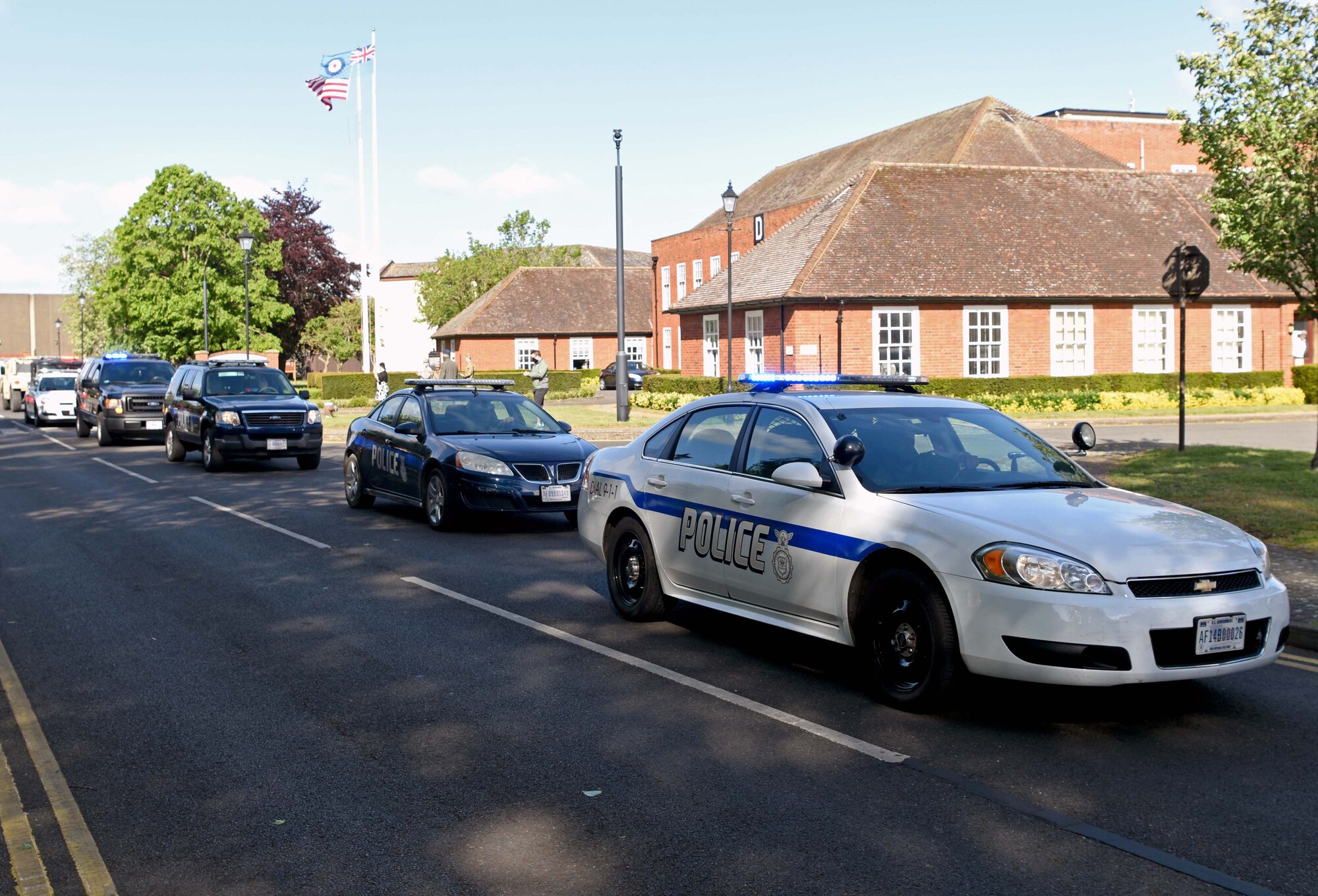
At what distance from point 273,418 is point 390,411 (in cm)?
669

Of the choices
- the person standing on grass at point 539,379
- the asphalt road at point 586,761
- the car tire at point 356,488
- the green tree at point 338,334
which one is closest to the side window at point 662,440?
the asphalt road at point 586,761

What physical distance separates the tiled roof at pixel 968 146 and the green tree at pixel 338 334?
39065mm

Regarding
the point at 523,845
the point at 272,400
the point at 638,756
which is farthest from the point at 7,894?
the point at 272,400

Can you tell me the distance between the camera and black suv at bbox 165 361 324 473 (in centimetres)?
2100

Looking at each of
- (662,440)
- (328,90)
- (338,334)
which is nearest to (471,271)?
(338,334)

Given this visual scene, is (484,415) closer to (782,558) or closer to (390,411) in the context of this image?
(390,411)

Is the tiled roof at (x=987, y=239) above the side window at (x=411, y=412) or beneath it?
above

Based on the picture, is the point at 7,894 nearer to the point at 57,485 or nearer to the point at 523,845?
the point at 523,845

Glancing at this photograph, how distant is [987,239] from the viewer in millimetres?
39781

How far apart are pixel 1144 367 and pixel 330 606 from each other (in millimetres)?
35397

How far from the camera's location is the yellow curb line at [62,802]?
4.45m

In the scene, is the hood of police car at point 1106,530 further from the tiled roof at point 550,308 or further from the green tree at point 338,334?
the green tree at point 338,334

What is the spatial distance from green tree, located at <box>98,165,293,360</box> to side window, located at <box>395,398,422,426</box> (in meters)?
55.4

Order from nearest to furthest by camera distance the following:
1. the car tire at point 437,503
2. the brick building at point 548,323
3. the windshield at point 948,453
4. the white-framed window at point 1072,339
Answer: the windshield at point 948,453
the car tire at point 437,503
the white-framed window at point 1072,339
the brick building at point 548,323
